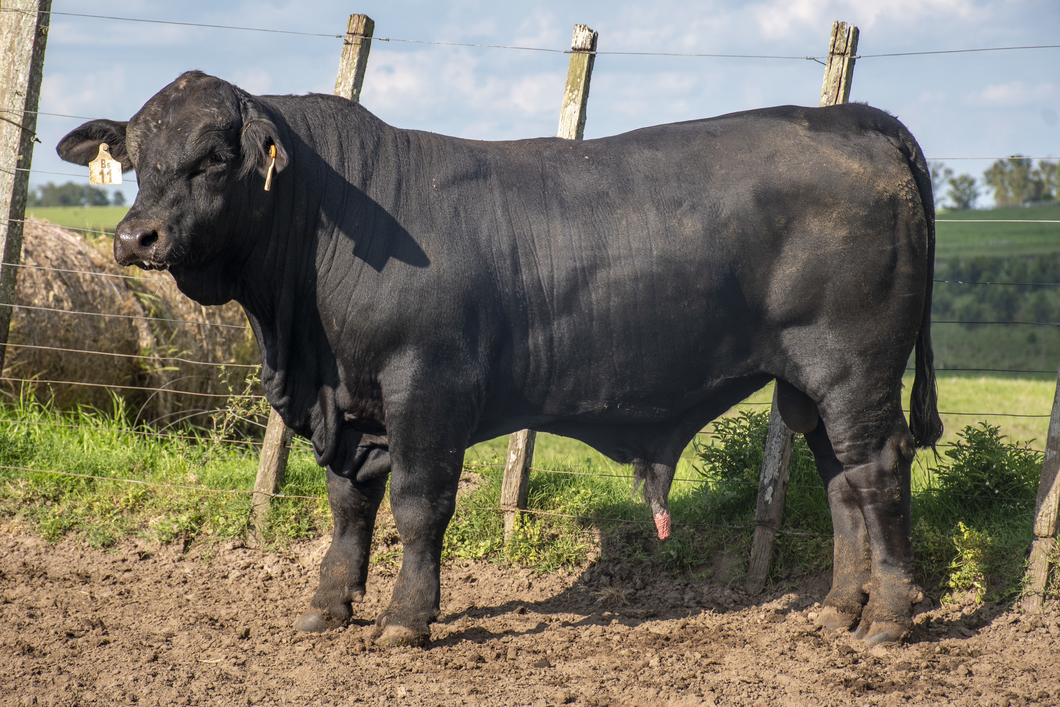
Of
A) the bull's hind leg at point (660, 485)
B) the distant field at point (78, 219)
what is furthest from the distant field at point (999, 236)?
the bull's hind leg at point (660, 485)

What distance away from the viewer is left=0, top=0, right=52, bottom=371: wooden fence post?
15.7ft

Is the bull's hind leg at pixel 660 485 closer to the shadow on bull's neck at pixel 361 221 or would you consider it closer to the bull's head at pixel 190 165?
the shadow on bull's neck at pixel 361 221

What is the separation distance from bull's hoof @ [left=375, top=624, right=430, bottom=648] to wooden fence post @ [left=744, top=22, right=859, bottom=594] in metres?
1.76

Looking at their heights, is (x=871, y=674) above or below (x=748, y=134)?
below

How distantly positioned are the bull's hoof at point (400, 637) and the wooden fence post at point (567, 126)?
1201 mm

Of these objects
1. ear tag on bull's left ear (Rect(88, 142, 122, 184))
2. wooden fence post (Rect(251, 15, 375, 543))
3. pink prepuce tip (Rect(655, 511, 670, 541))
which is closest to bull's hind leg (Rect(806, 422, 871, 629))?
pink prepuce tip (Rect(655, 511, 670, 541))

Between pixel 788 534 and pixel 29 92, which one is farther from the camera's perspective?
pixel 29 92

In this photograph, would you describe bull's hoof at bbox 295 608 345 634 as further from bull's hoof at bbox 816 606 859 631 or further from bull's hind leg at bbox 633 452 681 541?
bull's hoof at bbox 816 606 859 631

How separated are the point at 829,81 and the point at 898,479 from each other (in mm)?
2047

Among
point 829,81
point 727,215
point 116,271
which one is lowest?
point 116,271

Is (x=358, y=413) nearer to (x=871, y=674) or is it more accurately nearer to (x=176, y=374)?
(x=871, y=674)

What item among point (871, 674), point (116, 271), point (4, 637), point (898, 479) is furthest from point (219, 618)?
point (116, 271)

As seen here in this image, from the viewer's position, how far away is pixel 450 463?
11.2ft

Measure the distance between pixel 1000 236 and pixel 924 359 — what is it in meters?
30.2
